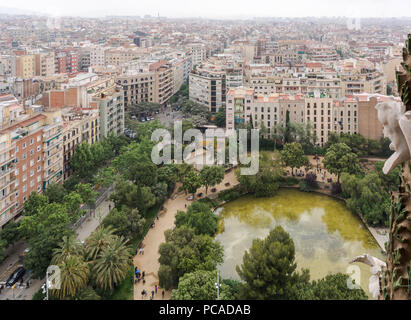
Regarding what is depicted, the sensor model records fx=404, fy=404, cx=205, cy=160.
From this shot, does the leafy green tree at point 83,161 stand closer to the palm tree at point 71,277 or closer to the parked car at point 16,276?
the parked car at point 16,276

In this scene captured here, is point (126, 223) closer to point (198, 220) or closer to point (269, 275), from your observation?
point (198, 220)

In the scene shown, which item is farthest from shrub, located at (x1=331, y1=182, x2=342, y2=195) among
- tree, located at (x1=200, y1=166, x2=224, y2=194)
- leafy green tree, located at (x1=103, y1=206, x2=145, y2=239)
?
leafy green tree, located at (x1=103, y1=206, x2=145, y2=239)

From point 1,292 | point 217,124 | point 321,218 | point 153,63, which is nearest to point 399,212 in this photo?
point 1,292

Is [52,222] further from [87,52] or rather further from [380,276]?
[87,52]

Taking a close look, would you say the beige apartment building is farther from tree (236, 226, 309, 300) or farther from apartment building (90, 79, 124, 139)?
tree (236, 226, 309, 300)

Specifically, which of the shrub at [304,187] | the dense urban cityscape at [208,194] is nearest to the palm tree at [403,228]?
the dense urban cityscape at [208,194]
